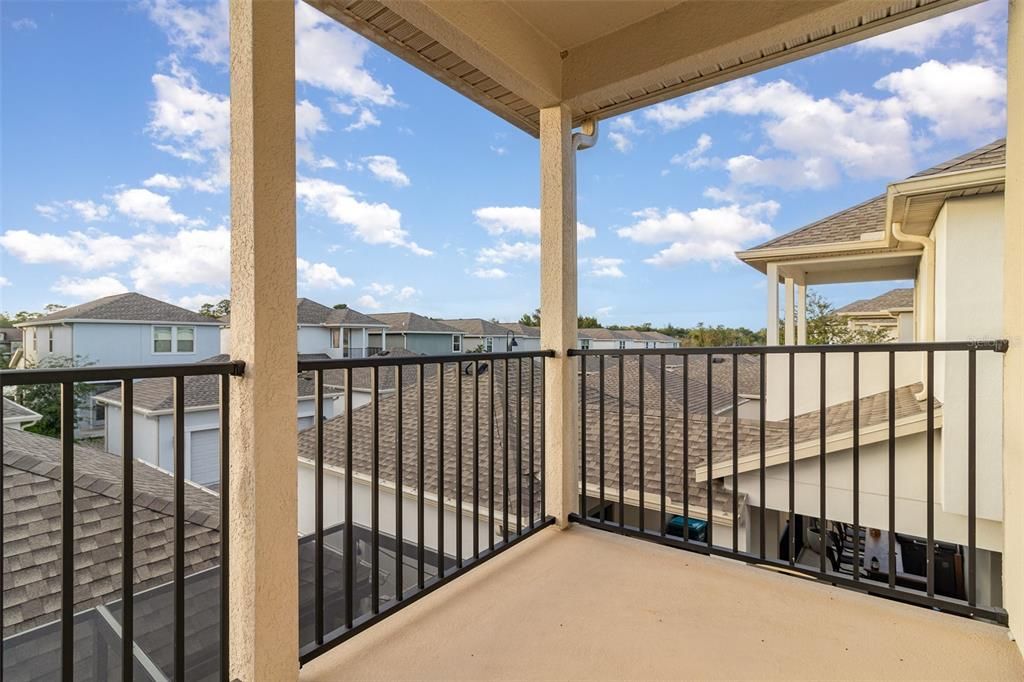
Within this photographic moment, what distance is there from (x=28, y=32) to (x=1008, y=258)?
9.05 feet

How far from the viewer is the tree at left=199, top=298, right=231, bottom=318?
1294 mm

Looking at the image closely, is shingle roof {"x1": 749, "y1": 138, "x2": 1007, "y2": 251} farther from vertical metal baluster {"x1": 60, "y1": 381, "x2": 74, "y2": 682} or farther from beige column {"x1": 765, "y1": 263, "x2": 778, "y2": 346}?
vertical metal baluster {"x1": 60, "y1": 381, "x2": 74, "y2": 682}

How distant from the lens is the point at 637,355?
2.46 m

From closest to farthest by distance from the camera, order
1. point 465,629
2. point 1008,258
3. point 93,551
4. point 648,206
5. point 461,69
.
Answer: point 93,551, point 1008,258, point 465,629, point 461,69, point 648,206

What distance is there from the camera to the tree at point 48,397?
1.02 m

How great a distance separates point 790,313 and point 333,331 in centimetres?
365

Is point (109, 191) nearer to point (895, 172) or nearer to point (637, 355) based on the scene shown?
point (637, 355)

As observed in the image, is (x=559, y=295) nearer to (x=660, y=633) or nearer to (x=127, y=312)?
(x=660, y=633)

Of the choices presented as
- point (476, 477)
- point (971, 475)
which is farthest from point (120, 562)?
point (971, 475)

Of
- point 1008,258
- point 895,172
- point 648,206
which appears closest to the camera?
point 1008,258

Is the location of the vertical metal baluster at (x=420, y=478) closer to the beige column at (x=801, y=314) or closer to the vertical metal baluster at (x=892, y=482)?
the vertical metal baluster at (x=892, y=482)

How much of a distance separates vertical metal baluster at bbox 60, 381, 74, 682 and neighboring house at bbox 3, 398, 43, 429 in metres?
0.06

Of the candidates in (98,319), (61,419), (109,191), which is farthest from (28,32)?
(61,419)

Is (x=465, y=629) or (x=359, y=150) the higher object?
(x=359, y=150)
